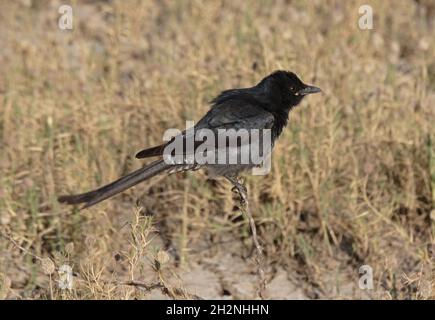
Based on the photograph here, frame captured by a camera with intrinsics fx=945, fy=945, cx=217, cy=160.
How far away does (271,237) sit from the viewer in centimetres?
514

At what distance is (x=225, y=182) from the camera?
204 inches

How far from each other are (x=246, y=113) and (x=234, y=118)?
2.6 inches

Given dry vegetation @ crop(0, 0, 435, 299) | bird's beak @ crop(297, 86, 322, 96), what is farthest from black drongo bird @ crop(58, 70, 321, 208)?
dry vegetation @ crop(0, 0, 435, 299)

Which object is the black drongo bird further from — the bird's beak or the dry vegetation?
the dry vegetation

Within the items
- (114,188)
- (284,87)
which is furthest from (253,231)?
(284,87)

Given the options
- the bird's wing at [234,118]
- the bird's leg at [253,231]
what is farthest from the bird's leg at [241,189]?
the bird's wing at [234,118]

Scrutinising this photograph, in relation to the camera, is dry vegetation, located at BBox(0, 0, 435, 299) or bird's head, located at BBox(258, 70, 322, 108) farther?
dry vegetation, located at BBox(0, 0, 435, 299)

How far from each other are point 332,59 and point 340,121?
61 cm

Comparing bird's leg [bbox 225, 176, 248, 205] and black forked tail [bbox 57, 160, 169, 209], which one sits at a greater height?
black forked tail [bbox 57, 160, 169, 209]

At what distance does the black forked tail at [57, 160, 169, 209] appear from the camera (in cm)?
356

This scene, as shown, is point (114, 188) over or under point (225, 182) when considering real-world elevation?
over

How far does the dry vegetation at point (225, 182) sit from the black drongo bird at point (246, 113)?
1.66 feet

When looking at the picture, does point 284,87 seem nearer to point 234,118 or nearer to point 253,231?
point 234,118

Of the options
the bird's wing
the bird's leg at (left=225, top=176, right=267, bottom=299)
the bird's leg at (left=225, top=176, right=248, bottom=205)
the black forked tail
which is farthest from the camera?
the bird's wing
